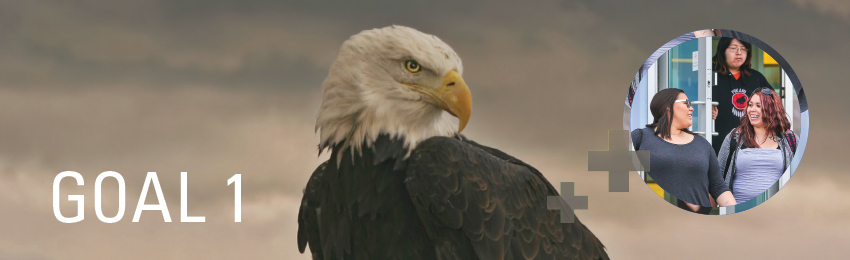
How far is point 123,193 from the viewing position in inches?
222

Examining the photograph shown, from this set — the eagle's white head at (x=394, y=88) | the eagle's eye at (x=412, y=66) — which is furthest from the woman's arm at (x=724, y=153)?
the eagle's eye at (x=412, y=66)

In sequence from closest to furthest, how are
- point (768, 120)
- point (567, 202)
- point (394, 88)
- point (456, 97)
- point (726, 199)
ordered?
point (456, 97) → point (394, 88) → point (567, 202) → point (726, 199) → point (768, 120)

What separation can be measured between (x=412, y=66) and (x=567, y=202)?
1500 mm

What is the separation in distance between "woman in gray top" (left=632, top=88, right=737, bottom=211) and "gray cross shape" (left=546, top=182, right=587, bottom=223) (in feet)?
4.21

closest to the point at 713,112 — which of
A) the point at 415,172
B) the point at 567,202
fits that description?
the point at 567,202

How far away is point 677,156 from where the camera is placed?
550 centimetres

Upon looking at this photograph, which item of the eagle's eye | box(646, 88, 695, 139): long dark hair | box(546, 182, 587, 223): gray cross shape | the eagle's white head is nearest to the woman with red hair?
box(646, 88, 695, 139): long dark hair

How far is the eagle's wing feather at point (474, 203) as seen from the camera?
3.88 m

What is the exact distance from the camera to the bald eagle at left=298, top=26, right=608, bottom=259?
3865 millimetres

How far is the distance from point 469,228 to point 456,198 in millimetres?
195

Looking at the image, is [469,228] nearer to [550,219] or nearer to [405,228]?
[405,228]

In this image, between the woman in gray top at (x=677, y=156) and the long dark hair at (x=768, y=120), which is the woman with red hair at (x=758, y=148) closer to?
the long dark hair at (x=768, y=120)

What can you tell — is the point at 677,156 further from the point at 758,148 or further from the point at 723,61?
the point at 723,61

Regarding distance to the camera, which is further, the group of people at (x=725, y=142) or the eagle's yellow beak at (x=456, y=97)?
the group of people at (x=725, y=142)
